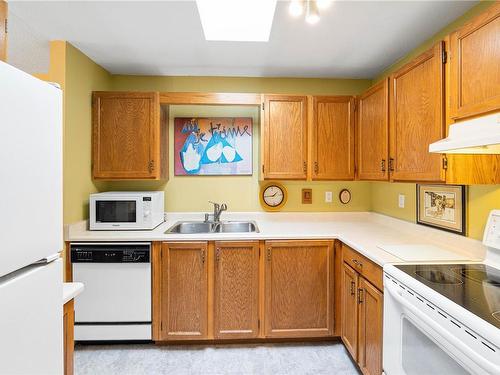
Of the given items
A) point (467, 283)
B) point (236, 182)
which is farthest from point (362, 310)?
point (236, 182)

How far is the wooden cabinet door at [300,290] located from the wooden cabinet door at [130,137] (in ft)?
4.44

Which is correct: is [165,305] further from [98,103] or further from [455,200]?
[455,200]

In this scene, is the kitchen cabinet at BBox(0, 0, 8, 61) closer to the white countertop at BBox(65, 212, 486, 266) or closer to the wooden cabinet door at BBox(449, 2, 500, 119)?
the white countertop at BBox(65, 212, 486, 266)

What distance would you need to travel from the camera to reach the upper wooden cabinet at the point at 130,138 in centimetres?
254

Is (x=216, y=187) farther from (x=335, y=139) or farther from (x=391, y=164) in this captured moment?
(x=391, y=164)

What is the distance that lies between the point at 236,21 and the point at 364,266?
6.38 feet

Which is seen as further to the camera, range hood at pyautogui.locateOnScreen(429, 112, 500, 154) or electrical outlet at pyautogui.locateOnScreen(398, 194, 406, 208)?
electrical outlet at pyautogui.locateOnScreen(398, 194, 406, 208)

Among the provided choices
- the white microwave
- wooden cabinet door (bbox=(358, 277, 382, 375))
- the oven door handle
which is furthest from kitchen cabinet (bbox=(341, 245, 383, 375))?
the white microwave

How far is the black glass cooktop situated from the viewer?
104 centimetres

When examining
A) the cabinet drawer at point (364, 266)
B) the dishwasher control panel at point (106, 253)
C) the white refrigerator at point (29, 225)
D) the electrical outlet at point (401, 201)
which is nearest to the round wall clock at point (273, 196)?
the cabinet drawer at point (364, 266)

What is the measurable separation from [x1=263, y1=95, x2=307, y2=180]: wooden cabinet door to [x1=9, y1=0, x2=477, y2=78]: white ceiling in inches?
13.8

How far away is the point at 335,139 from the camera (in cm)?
265

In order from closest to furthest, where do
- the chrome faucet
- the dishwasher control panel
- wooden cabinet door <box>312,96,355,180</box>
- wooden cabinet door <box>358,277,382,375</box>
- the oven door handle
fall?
the oven door handle
wooden cabinet door <box>358,277,382,375</box>
the dishwasher control panel
wooden cabinet door <box>312,96,355,180</box>
the chrome faucet

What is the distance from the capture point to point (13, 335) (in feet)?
2.19
